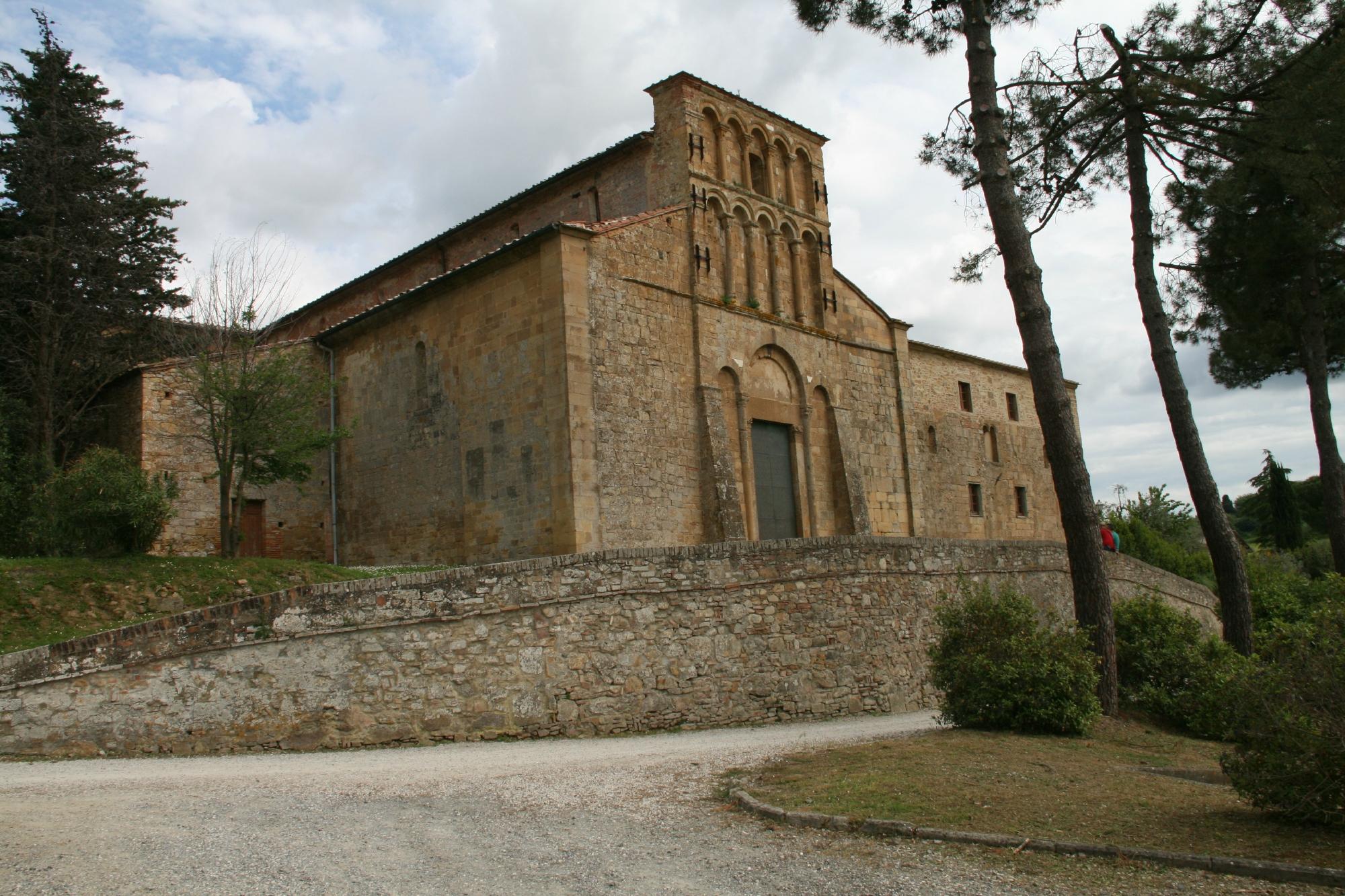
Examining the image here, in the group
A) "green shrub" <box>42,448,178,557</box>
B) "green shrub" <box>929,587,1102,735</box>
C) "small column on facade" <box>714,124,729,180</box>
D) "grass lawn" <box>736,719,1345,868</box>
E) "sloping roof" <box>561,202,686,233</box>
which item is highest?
"small column on facade" <box>714,124,729,180</box>

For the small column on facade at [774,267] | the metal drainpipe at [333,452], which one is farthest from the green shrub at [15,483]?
the small column on facade at [774,267]

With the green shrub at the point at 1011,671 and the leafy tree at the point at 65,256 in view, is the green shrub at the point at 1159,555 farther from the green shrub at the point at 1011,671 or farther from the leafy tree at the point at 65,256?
the leafy tree at the point at 65,256

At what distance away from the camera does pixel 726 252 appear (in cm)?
2202

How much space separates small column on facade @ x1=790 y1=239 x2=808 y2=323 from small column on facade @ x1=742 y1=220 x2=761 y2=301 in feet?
4.74

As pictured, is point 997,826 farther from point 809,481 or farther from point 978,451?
point 978,451

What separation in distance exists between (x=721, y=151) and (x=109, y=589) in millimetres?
15401

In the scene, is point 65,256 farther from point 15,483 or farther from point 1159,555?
point 1159,555

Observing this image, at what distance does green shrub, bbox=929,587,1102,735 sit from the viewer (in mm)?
11172

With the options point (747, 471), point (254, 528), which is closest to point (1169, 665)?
point (747, 471)

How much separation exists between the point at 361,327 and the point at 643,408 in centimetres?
852

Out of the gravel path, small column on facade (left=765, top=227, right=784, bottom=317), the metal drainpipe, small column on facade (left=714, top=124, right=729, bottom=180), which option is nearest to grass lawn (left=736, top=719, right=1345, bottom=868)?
the gravel path

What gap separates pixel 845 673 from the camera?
14.0 metres

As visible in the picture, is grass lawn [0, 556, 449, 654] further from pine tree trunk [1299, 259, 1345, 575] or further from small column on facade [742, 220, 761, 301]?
pine tree trunk [1299, 259, 1345, 575]

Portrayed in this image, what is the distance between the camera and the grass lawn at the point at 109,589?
41.0ft
